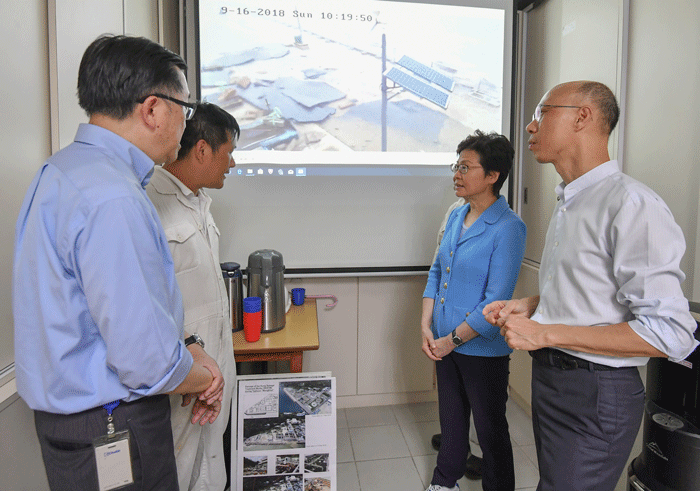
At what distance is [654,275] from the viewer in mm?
1069

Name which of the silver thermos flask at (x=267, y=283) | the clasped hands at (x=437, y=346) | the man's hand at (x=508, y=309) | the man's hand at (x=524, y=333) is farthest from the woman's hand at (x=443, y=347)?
the silver thermos flask at (x=267, y=283)

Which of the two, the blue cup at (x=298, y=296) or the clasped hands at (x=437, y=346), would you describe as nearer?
the clasped hands at (x=437, y=346)

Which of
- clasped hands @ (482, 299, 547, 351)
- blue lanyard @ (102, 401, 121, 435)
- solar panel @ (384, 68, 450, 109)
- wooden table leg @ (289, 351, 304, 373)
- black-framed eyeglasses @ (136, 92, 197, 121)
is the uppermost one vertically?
solar panel @ (384, 68, 450, 109)

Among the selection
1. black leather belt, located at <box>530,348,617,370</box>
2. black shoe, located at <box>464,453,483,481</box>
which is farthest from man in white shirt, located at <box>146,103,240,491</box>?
black shoe, located at <box>464,453,483,481</box>

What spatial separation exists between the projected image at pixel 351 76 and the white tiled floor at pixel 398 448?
159cm

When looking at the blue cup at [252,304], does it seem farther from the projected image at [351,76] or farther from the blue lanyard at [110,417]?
the blue lanyard at [110,417]

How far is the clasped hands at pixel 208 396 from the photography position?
1.17 m

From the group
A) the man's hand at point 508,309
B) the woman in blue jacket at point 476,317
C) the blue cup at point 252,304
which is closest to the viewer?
the man's hand at point 508,309

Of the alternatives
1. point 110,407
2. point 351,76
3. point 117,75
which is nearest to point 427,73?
point 351,76

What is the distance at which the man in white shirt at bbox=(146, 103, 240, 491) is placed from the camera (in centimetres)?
146

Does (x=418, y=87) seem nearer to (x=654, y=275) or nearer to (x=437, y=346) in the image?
(x=437, y=346)

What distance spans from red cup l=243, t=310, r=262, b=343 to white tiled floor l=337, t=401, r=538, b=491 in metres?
0.86

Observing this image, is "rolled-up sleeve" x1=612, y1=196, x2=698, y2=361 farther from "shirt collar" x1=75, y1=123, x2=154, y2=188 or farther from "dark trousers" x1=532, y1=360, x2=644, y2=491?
"shirt collar" x1=75, y1=123, x2=154, y2=188

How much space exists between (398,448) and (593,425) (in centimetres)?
150
